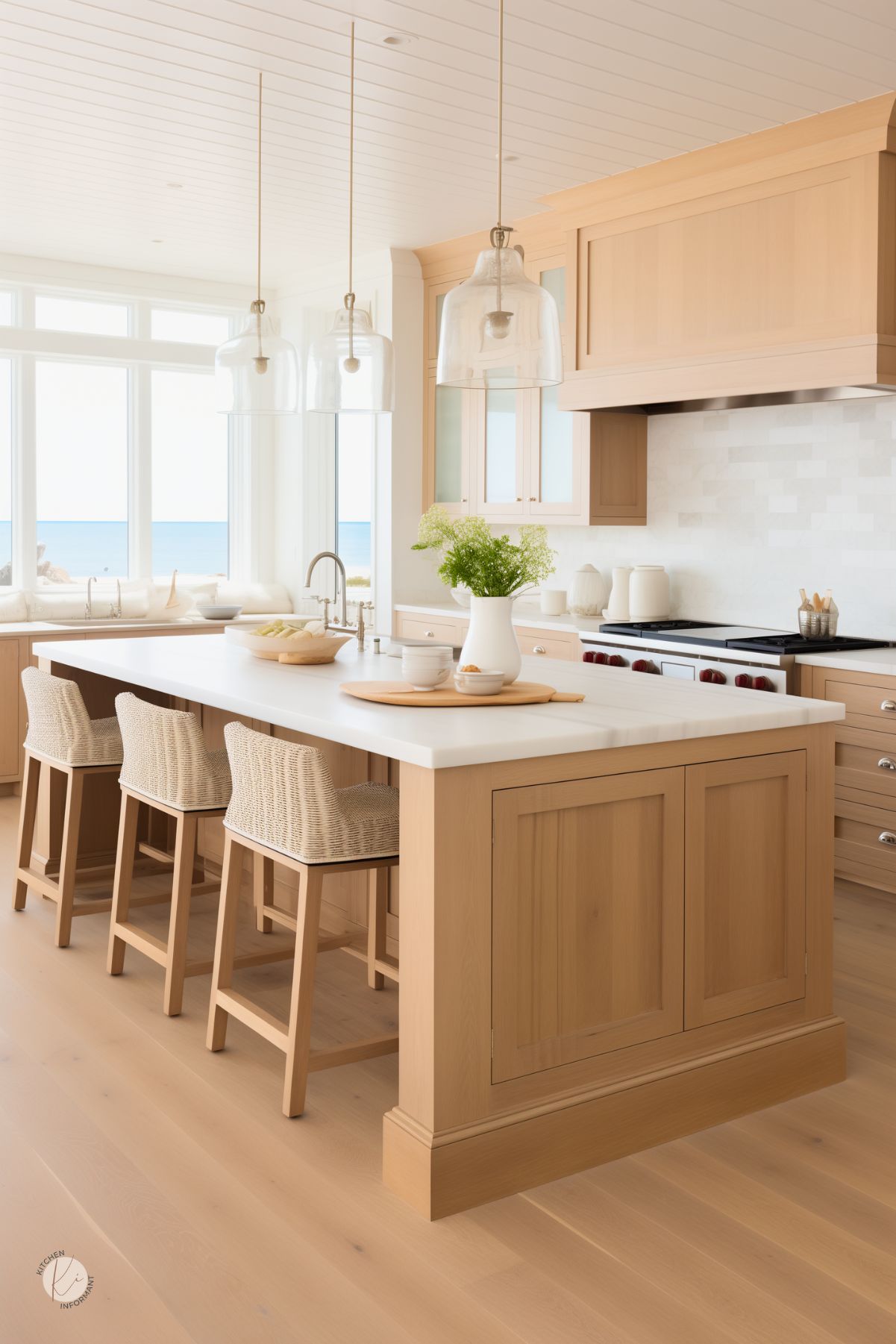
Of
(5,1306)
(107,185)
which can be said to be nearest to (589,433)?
(107,185)

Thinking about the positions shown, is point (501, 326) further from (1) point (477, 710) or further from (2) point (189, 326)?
(2) point (189, 326)

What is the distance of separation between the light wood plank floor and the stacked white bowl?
3.03 ft

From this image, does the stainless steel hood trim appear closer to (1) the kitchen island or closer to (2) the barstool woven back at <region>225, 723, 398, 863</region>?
(1) the kitchen island

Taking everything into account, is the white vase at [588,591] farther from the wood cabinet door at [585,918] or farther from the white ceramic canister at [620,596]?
the wood cabinet door at [585,918]

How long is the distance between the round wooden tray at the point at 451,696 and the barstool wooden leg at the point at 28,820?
1632mm

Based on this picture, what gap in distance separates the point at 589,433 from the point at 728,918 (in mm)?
3324

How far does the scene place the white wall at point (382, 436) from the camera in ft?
21.5

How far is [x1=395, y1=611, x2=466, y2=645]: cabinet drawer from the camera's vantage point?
614 cm

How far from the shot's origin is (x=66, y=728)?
388cm

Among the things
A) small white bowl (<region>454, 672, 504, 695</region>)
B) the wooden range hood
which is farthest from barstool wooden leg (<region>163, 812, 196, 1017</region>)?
the wooden range hood

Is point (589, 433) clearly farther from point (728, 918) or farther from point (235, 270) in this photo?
point (728, 918)

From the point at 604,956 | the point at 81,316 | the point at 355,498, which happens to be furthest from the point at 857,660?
the point at 81,316

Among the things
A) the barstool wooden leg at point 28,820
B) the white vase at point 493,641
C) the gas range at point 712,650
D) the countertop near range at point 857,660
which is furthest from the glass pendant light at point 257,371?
the countertop near range at point 857,660

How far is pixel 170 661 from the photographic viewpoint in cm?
384
